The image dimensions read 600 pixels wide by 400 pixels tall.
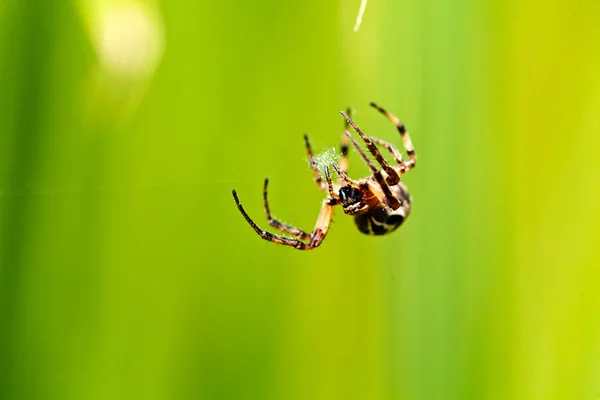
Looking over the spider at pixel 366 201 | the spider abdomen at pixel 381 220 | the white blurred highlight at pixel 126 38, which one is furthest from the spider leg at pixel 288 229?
the white blurred highlight at pixel 126 38

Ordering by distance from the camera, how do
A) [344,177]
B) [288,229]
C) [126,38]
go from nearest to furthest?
[126,38] < [344,177] < [288,229]

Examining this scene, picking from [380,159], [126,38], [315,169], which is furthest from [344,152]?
[126,38]

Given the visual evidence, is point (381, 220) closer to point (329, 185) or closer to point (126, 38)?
point (329, 185)

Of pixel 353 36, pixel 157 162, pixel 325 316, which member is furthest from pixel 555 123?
pixel 157 162

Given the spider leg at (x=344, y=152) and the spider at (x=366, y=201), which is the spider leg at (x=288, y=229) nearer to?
the spider at (x=366, y=201)

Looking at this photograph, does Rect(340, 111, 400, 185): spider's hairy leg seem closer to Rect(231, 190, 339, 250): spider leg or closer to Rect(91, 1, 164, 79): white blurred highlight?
Rect(231, 190, 339, 250): spider leg

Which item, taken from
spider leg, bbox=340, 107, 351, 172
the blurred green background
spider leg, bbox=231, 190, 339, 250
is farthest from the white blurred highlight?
spider leg, bbox=340, 107, 351, 172
